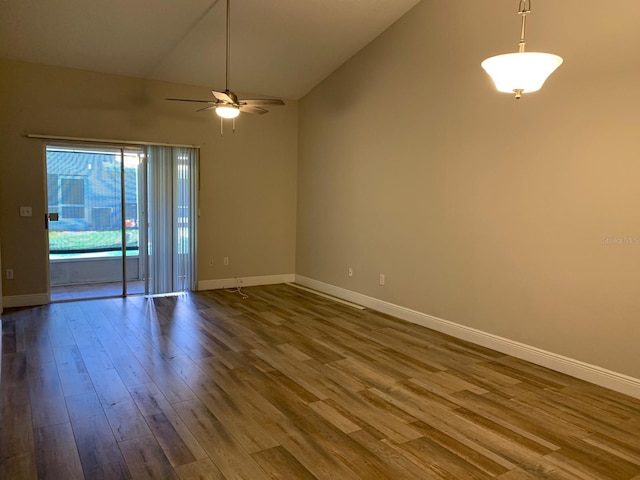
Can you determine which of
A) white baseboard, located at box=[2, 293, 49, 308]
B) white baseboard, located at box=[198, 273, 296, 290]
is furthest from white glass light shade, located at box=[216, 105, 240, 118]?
white baseboard, located at box=[2, 293, 49, 308]

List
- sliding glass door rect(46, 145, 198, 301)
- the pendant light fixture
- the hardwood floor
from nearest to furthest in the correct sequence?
the pendant light fixture, the hardwood floor, sliding glass door rect(46, 145, 198, 301)

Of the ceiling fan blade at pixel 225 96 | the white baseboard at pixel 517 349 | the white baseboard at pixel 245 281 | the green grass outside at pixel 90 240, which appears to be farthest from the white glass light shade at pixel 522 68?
the green grass outside at pixel 90 240

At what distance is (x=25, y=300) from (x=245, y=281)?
117 inches

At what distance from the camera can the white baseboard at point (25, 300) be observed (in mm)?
5730

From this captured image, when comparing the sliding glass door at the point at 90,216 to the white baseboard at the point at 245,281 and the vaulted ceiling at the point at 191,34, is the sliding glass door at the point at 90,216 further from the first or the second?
the vaulted ceiling at the point at 191,34

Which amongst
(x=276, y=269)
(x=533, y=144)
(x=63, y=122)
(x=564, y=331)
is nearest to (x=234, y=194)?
(x=276, y=269)

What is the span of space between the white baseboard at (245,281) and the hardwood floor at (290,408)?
1.94m

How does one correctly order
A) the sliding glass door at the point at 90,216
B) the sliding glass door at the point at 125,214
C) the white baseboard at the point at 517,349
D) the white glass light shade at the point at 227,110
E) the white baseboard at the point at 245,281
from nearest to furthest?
the white baseboard at the point at 517,349, the white glass light shade at the point at 227,110, the sliding glass door at the point at 90,216, the sliding glass door at the point at 125,214, the white baseboard at the point at 245,281

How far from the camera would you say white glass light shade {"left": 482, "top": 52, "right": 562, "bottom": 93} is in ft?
7.20

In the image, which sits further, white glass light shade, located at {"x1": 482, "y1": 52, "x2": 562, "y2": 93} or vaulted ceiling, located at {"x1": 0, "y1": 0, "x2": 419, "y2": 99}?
vaulted ceiling, located at {"x1": 0, "y1": 0, "x2": 419, "y2": 99}

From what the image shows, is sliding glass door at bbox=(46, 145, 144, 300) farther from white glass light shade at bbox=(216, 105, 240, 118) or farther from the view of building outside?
white glass light shade at bbox=(216, 105, 240, 118)

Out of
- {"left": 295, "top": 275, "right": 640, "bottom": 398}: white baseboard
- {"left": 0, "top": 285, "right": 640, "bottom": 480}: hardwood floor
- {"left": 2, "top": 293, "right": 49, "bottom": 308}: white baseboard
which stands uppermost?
{"left": 2, "top": 293, "right": 49, "bottom": 308}: white baseboard

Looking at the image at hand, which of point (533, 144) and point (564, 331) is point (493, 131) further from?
point (564, 331)

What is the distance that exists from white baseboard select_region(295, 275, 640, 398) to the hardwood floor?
10 centimetres
